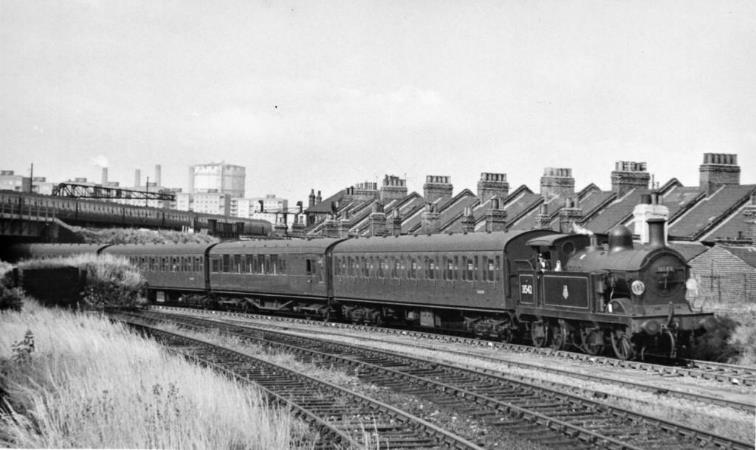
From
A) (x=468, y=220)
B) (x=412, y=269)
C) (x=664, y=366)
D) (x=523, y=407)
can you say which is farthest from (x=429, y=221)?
Answer: (x=523, y=407)

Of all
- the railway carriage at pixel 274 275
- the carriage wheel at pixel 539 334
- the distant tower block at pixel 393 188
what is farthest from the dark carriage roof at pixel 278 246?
the distant tower block at pixel 393 188

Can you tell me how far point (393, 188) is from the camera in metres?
52.4

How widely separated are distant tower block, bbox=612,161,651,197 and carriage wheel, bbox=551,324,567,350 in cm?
1784

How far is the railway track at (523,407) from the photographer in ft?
30.7

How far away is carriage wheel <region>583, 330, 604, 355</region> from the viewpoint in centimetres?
1631

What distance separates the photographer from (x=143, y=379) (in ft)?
36.1

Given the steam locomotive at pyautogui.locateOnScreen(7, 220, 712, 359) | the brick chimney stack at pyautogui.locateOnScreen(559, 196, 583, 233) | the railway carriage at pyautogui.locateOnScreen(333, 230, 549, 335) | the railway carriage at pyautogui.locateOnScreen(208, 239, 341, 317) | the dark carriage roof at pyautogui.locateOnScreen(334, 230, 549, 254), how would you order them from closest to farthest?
1. the steam locomotive at pyautogui.locateOnScreen(7, 220, 712, 359)
2. the railway carriage at pyautogui.locateOnScreen(333, 230, 549, 335)
3. the dark carriage roof at pyautogui.locateOnScreen(334, 230, 549, 254)
4. the railway carriage at pyautogui.locateOnScreen(208, 239, 341, 317)
5. the brick chimney stack at pyautogui.locateOnScreen(559, 196, 583, 233)

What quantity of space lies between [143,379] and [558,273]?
31.0 ft

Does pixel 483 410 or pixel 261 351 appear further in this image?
pixel 261 351

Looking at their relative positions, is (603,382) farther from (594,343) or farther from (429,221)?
(429,221)

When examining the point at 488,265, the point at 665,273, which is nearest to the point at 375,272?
the point at 488,265

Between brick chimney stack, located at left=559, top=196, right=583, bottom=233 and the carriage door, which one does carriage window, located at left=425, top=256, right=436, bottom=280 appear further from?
brick chimney stack, located at left=559, top=196, right=583, bottom=233

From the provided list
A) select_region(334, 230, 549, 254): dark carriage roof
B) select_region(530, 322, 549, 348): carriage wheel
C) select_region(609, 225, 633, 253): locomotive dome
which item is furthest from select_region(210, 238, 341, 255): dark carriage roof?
select_region(609, 225, 633, 253): locomotive dome

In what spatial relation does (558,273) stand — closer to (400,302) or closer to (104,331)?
(400,302)
